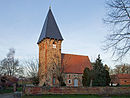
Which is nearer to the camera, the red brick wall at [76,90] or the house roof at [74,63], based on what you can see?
the red brick wall at [76,90]

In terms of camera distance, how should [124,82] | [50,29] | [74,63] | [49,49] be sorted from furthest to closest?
[124,82]
[74,63]
[50,29]
[49,49]

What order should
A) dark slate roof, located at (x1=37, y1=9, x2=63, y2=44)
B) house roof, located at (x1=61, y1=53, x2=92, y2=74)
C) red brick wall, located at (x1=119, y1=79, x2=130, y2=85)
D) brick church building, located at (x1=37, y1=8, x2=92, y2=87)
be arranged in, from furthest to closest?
red brick wall, located at (x1=119, y1=79, x2=130, y2=85)
house roof, located at (x1=61, y1=53, x2=92, y2=74)
dark slate roof, located at (x1=37, y1=9, x2=63, y2=44)
brick church building, located at (x1=37, y1=8, x2=92, y2=87)

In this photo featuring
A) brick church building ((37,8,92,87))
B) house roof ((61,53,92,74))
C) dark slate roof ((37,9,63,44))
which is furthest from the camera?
house roof ((61,53,92,74))

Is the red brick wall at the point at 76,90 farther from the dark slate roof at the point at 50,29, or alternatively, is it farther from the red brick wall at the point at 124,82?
the red brick wall at the point at 124,82

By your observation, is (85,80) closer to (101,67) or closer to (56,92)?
(101,67)

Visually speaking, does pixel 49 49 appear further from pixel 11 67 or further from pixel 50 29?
pixel 11 67

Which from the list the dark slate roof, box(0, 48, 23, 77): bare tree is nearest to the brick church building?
the dark slate roof

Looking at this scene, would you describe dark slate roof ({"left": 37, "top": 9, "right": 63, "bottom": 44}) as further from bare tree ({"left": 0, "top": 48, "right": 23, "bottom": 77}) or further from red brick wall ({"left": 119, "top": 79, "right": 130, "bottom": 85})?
red brick wall ({"left": 119, "top": 79, "right": 130, "bottom": 85})

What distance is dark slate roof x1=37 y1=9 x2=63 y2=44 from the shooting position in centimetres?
3427

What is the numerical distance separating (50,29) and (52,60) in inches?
281

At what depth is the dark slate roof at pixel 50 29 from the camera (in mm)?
34266

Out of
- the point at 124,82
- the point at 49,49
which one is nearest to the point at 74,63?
the point at 49,49

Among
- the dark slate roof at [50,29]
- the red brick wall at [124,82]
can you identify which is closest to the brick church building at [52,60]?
the dark slate roof at [50,29]

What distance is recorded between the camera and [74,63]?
38781 mm
